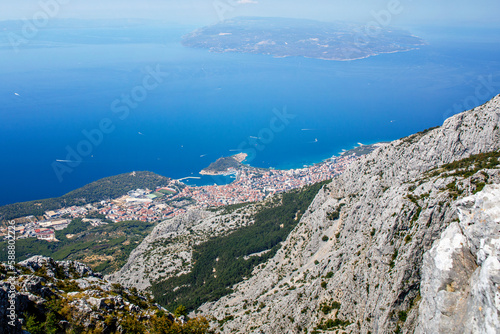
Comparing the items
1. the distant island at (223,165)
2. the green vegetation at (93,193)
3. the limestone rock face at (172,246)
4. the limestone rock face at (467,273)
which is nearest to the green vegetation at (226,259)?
the limestone rock face at (172,246)

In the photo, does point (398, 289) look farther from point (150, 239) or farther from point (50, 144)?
point (50, 144)

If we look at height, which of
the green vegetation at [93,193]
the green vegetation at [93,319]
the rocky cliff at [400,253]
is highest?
the rocky cliff at [400,253]

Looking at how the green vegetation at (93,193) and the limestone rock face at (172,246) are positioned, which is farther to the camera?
the green vegetation at (93,193)

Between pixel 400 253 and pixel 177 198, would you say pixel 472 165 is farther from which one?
pixel 177 198

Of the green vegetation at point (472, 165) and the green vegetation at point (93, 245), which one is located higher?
the green vegetation at point (472, 165)

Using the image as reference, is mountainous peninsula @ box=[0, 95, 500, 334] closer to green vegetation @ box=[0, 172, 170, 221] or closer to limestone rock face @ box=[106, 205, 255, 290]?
limestone rock face @ box=[106, 205, 255, 290]

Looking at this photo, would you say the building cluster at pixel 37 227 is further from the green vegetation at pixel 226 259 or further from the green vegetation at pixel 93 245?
the green vegetation at pixel 226 259

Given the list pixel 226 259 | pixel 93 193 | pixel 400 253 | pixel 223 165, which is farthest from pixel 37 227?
pixel 400 253
